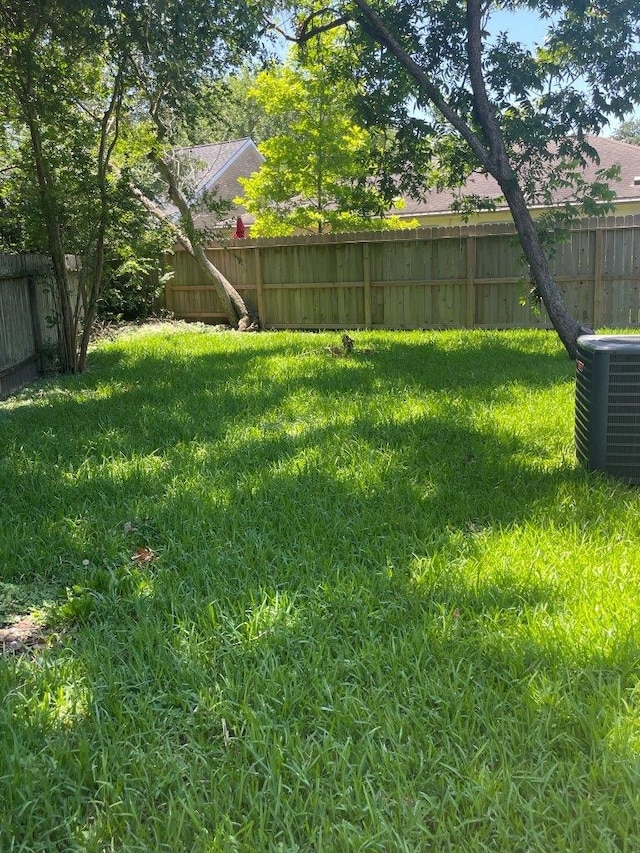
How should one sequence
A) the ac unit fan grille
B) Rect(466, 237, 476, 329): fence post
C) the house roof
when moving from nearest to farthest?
1. the ac unit fan grille
2. Rect(466, 237, 476, 329): fence post
3. the house roof

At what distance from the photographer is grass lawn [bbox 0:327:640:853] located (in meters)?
1.64

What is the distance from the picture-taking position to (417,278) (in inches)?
483

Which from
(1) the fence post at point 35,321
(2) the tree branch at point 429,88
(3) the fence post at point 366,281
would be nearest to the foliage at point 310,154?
(3) the fence post at point 366,281

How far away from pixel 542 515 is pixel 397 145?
7726 mm

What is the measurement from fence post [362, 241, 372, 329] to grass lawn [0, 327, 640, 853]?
7898mm

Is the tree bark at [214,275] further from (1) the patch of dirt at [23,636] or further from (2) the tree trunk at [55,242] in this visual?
(1) the patch of dirt at [23,636]

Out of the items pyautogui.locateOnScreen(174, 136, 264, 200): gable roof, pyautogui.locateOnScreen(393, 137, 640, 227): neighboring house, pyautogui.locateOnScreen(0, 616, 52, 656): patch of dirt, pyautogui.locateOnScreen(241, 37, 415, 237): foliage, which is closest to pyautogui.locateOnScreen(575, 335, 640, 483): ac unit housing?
pyautogui.locateOnScreen(0, 616, 52, 656): patch of dirt

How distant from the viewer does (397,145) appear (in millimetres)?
9758

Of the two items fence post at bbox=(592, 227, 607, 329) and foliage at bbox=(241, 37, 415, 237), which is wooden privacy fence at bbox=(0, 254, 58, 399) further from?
fence post at bbox=(592, 227, 607, 329)

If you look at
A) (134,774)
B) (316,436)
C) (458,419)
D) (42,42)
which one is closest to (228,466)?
(316,436)

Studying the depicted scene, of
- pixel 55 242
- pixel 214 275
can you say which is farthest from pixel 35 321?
pixel 214 275

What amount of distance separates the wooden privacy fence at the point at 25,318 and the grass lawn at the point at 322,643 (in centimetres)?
322

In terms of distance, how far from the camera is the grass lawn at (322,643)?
5.38ft

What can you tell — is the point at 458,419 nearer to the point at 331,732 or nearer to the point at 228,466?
the point at 228,466
